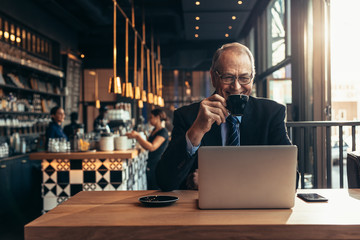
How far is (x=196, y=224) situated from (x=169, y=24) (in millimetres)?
8919

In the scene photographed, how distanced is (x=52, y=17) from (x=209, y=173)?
784 centimetres

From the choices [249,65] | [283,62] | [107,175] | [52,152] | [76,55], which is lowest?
[107,175]

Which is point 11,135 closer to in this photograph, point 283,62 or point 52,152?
point 52,152

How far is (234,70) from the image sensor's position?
179cm

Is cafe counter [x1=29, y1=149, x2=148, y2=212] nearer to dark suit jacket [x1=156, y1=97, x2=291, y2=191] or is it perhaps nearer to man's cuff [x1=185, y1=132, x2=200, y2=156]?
dark suit jacket [x1=156, y1=97, x2=291, y2=191]

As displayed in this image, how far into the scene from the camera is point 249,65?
1.80m

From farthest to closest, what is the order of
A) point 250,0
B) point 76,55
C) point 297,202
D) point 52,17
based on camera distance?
point 76,55, point 52,17, point 250,0, point 297,202

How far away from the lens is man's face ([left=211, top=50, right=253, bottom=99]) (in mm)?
1785

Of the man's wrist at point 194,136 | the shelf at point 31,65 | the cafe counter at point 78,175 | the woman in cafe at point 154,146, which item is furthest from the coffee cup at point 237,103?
the shelf at point 31,65

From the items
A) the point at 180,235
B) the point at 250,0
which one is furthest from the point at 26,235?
the point at 250,0

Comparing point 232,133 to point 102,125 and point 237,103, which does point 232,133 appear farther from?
point 102,125

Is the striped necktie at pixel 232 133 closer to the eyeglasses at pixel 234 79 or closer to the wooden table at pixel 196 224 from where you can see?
the eyeglasses at pixel 234 79

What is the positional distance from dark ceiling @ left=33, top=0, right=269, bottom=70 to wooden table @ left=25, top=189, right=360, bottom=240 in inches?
219

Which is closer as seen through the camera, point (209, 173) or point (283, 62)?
point (209, 173)
